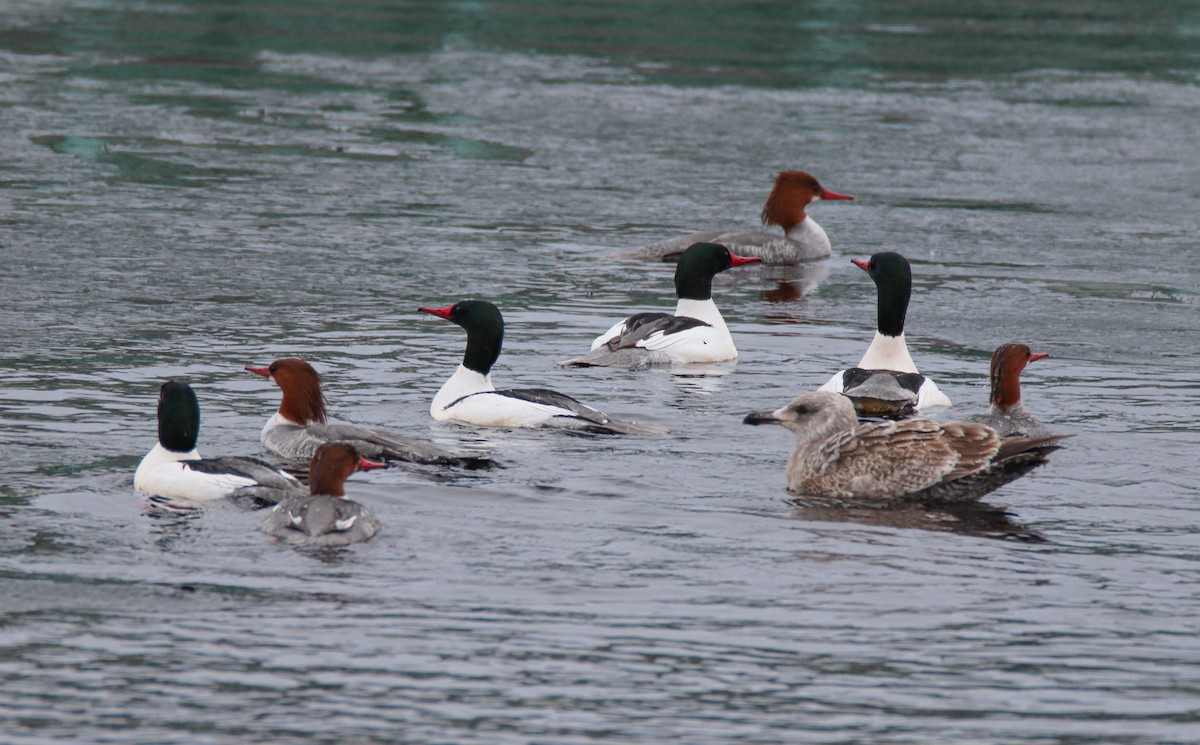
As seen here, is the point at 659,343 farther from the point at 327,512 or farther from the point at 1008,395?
the point at 327,512

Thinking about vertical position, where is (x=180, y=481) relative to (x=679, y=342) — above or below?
below

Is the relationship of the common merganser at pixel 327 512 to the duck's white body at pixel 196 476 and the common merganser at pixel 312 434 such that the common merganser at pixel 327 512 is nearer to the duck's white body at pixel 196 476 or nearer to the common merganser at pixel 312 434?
the duck's white body at pixel 196 476

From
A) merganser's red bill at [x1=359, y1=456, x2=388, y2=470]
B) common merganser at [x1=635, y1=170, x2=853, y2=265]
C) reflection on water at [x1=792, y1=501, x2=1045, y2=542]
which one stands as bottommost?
reflection on water at [x1=792, y1=501, x2=1045, y2=542]

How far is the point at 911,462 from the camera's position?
9.36 metres

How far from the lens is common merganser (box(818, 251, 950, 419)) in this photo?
11.4 metres

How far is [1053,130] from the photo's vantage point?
25.2 metres

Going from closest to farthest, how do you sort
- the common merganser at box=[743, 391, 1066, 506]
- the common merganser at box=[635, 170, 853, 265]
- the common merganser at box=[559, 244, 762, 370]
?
1. the common merganser at box=[743, 391, 1066, 506]
2. the common merganser at box=[559, 244, 762, 370]
3. the common merganser at box=[635, 170, 853, 265]

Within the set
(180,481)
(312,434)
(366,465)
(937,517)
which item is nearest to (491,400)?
(312,434)

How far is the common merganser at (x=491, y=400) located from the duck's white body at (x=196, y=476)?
6.95 ft

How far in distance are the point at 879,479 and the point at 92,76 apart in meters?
21.3

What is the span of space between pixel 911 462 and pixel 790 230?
9.57m

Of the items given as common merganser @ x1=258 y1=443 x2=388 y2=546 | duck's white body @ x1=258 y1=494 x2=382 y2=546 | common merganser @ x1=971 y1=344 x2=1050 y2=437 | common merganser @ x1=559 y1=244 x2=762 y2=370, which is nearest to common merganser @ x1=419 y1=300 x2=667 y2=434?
common merganser @ x1=559 y1=244 x2=762 y2=370

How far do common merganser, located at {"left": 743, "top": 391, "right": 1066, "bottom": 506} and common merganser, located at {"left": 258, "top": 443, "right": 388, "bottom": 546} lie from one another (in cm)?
236

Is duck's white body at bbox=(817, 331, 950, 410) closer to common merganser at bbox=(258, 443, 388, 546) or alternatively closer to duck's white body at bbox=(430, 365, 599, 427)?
duck's white body at bbox=(430, 365, 599, 427)
